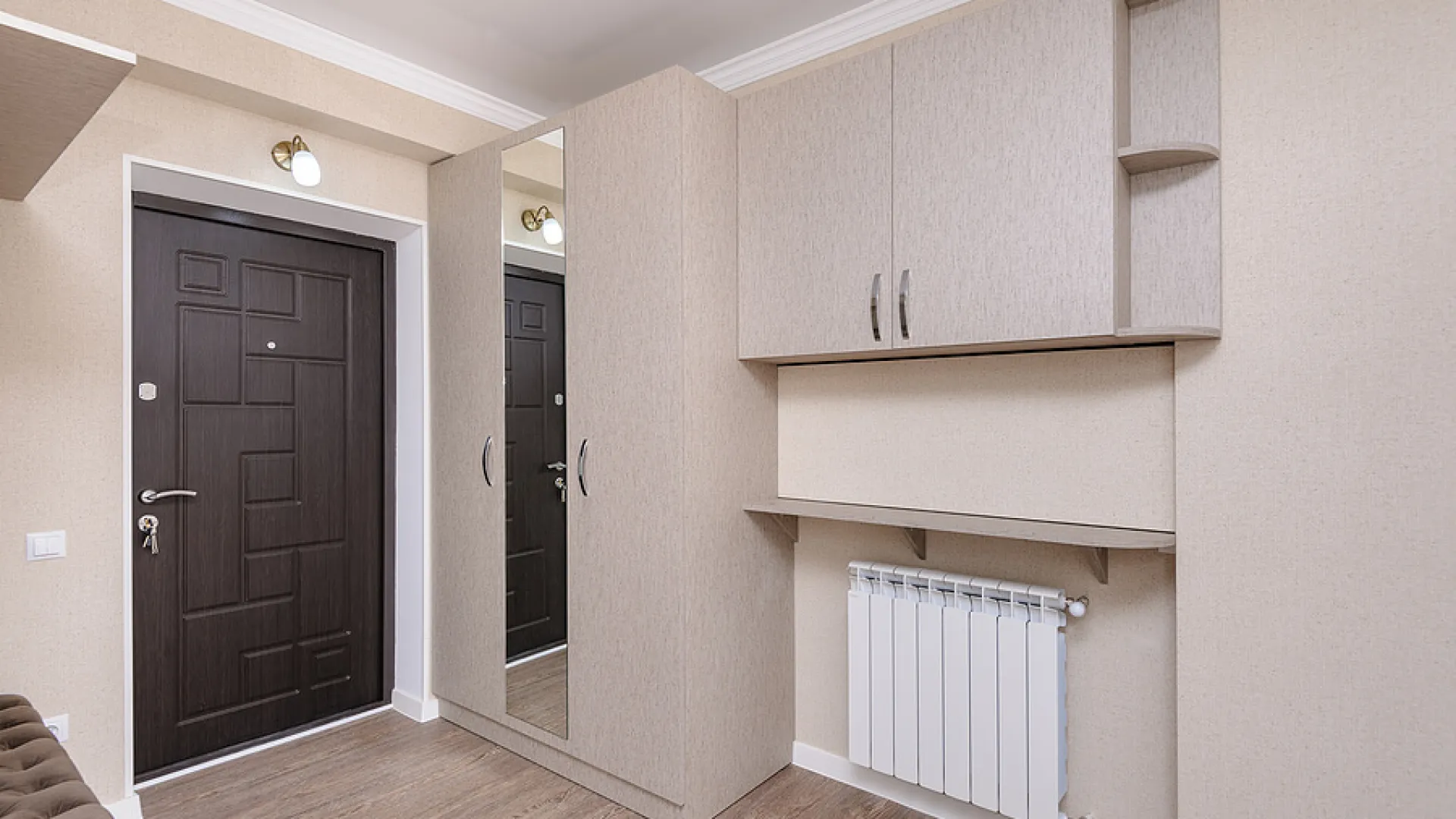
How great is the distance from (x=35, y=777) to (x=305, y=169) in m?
2.02

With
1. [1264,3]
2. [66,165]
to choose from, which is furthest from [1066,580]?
[66,165]

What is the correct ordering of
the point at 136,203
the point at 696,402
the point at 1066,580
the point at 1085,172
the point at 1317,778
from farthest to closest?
1. the point at 136,203
2. the point at 696,402
3. the point at 1066,580
4. the point at 1085,172
5. the point at 1317,778

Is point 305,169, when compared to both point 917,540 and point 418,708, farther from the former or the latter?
point 917,540

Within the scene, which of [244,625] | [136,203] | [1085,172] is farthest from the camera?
[244,625]

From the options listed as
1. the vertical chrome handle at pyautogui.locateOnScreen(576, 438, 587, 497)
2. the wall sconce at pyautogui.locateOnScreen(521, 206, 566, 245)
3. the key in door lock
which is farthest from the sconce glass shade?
the vertical chrome handle at pyautogui.locateOnScreen(576, 438, 587, 497)

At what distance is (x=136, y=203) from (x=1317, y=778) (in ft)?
12.4

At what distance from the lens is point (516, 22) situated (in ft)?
8.63

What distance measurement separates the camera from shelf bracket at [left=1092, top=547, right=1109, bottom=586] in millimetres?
2032

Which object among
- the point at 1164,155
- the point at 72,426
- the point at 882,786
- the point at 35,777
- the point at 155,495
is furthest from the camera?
the point at 155,495

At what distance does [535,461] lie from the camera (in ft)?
9.00

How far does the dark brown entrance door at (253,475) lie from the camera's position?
2.63 metres

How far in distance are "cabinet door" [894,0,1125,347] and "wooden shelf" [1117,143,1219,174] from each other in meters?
0.04

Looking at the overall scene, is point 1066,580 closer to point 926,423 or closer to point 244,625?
point 926,423

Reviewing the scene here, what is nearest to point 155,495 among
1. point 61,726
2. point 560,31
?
point 61,726
